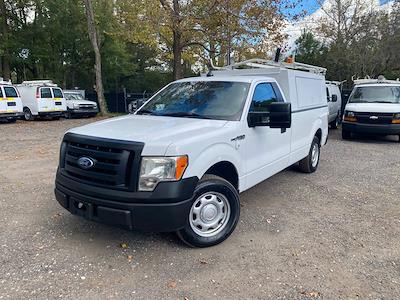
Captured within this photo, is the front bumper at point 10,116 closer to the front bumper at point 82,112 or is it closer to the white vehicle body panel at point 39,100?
the white vehicle body panel at point 39,100

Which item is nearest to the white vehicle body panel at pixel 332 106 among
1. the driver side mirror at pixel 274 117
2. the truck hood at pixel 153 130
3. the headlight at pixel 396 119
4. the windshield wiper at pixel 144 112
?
the headlight at pixel 396 119

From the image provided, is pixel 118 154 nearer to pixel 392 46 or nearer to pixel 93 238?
pixel 93 238

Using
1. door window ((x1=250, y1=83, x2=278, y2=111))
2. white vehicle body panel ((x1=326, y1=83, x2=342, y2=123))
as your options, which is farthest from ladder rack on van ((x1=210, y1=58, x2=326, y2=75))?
white vehicle body panel ((x1=326, y1=83, x2=342, y2=123))

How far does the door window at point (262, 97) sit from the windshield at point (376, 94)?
26.2 feet

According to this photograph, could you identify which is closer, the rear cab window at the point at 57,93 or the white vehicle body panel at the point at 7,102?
the white vehicle body panel at the point at 7,102

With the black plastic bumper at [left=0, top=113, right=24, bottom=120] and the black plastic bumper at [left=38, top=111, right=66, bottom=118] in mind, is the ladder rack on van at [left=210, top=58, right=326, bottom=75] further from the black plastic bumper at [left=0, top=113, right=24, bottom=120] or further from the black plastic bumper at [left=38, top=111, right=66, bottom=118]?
the black plastic bumper at [left=38, top=111, right=66, bottom=118]

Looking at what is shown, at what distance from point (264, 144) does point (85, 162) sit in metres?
2.39

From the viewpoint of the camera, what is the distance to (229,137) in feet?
12.7

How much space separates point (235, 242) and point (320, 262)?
3.05 ft

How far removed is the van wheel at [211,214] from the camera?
3.56m

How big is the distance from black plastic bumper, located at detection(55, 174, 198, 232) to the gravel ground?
0.46 m

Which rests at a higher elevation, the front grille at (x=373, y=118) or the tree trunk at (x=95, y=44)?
the tree trunk at (x=95, y=44)

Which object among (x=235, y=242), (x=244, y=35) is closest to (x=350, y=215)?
(x=235, y=242)

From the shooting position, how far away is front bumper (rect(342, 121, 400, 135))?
34.1ft
